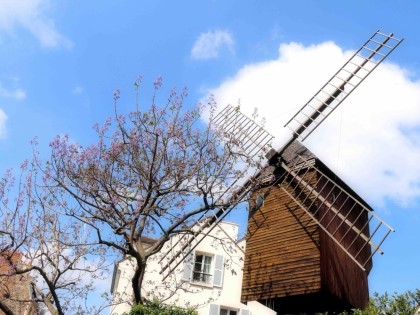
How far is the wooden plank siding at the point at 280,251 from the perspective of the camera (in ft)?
50.0

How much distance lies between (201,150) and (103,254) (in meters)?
4.45

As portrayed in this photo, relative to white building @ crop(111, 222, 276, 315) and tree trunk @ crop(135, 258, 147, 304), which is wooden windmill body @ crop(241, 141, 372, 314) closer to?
white building @ crop(111, 222, 276, 315)

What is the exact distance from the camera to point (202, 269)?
22141mm

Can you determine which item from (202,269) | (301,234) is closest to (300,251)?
(301,234)

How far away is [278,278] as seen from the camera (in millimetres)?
15891

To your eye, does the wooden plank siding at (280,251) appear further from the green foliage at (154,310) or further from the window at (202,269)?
the window at (202,269)

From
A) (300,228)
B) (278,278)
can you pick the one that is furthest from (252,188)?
(278,278)

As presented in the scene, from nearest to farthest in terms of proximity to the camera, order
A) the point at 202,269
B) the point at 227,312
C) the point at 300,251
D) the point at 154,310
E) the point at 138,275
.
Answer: the point at 138,275 → the point at 154,310 → the point at 300,251 → the point at 227,312 → the point at 202,269

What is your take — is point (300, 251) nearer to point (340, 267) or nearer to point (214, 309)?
point (340, 267)

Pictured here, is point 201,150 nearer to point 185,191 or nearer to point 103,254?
point 185,191

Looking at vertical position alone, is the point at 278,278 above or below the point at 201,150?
below

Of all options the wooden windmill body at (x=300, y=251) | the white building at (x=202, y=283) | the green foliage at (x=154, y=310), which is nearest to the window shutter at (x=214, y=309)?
the white building at (x=202, y=283)

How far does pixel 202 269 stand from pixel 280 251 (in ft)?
22.2

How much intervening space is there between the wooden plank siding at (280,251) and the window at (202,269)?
4883 millimetres
